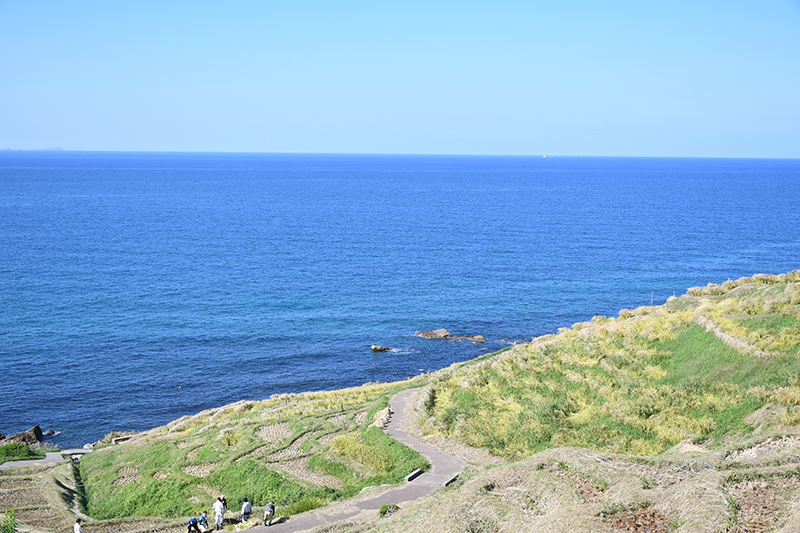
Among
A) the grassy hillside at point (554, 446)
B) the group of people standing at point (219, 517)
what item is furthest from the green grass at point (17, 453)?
the group of people standing at point (219, 517)

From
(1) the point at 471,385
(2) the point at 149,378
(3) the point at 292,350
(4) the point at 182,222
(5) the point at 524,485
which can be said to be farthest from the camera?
(4) the point at 182,222

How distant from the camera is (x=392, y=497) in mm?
29484

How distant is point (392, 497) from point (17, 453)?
29.2 meters

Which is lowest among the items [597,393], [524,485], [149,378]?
[149,378]

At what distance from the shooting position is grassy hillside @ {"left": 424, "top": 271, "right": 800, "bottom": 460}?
104 ft

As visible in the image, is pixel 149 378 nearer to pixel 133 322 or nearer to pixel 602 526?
pixel 133 322

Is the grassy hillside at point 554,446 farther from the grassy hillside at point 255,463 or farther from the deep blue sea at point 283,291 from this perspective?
the deep blue sea at point 283,291

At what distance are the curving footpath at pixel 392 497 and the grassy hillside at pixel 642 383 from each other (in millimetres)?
2124

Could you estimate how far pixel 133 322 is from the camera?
7800 cm

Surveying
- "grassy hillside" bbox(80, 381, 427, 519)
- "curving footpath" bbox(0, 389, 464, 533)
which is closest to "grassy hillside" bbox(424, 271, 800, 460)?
"curving footpath" bbox(0, 389, 464, 533)

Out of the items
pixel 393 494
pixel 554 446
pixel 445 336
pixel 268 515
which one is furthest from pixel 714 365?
pixel 445 336

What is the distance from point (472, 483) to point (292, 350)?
51.1m

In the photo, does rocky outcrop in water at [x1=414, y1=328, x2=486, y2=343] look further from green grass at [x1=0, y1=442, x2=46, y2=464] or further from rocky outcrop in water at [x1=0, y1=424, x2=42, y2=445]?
green grass at [x1=0, y1=442, x2=46, y2=464]

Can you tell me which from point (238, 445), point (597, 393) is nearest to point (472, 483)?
point (597, 393)
